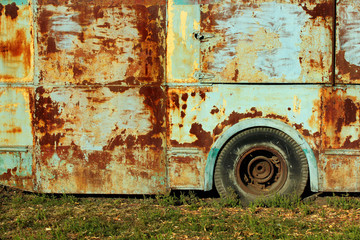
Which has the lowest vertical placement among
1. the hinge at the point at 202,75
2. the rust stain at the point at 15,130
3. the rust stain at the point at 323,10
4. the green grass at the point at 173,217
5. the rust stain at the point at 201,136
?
the green grass at the point at 173,217

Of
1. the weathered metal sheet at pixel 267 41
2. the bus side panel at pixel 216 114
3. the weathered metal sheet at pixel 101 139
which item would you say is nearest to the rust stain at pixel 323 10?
the weathered metal sheet at pixel 267 41

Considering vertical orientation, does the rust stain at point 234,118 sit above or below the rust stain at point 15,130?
above

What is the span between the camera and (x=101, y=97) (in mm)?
4637

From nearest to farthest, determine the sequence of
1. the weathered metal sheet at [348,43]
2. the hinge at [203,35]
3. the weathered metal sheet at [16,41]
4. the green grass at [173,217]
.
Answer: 1. the green grass at [173,217]
2. the weathered metal sheet at [348,43]
3. the hinge at [203,35]
4. the weathered metal sheet at [16,41]

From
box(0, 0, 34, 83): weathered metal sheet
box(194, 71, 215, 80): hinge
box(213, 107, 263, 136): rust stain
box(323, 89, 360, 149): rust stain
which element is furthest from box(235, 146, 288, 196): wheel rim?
box(0, 0, 34, 83): weathered metal sheet

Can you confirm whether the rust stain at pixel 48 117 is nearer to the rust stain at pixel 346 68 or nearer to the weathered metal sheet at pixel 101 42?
the weathered metal sheet at pixel 101 42

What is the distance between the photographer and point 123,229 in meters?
3.92

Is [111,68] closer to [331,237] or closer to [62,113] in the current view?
[62,113]

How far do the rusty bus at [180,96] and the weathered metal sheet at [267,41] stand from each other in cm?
1

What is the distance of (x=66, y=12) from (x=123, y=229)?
8.15 ft

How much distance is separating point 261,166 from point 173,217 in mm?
1194

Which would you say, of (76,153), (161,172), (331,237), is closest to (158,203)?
(161,172)

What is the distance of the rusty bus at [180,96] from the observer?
14.6 feet

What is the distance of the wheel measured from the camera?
4.52 meters
